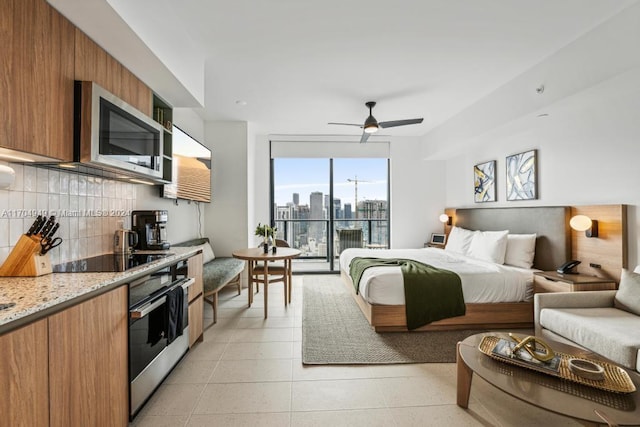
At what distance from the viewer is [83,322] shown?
1.34 meters

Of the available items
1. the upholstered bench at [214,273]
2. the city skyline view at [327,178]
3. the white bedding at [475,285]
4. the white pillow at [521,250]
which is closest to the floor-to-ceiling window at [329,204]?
the city skyline view at [327,178]

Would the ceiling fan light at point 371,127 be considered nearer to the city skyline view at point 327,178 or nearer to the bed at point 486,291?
the bed at point 486,291

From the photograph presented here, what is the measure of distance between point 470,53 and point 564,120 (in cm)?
151

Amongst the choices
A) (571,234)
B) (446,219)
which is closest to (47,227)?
(571,234)

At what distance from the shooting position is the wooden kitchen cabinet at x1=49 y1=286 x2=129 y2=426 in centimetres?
120

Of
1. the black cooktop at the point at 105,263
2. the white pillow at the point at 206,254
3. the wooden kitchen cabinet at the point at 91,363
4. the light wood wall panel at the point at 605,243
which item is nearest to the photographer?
the wooden kitchen cabinet at the point at 91,363

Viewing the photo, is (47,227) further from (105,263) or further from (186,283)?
(186,283)

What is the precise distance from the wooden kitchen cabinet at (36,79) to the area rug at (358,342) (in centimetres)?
228

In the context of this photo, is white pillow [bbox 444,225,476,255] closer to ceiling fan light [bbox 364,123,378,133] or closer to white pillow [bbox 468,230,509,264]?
white pillow [bbox 468,230,509,264]

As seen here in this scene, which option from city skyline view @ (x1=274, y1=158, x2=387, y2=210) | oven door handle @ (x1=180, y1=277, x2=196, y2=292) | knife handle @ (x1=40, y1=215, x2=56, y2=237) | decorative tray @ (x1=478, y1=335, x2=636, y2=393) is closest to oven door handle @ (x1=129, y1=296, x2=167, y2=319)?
oven door handle @ (x1=180, y1=277, x2=196, y2=292)

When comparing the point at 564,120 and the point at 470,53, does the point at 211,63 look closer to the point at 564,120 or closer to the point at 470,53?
the point at 470,53

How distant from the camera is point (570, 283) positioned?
9.09ft

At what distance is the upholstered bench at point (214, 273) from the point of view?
3.27m

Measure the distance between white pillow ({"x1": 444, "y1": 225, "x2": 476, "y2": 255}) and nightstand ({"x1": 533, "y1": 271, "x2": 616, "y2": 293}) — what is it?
5.07 ft
